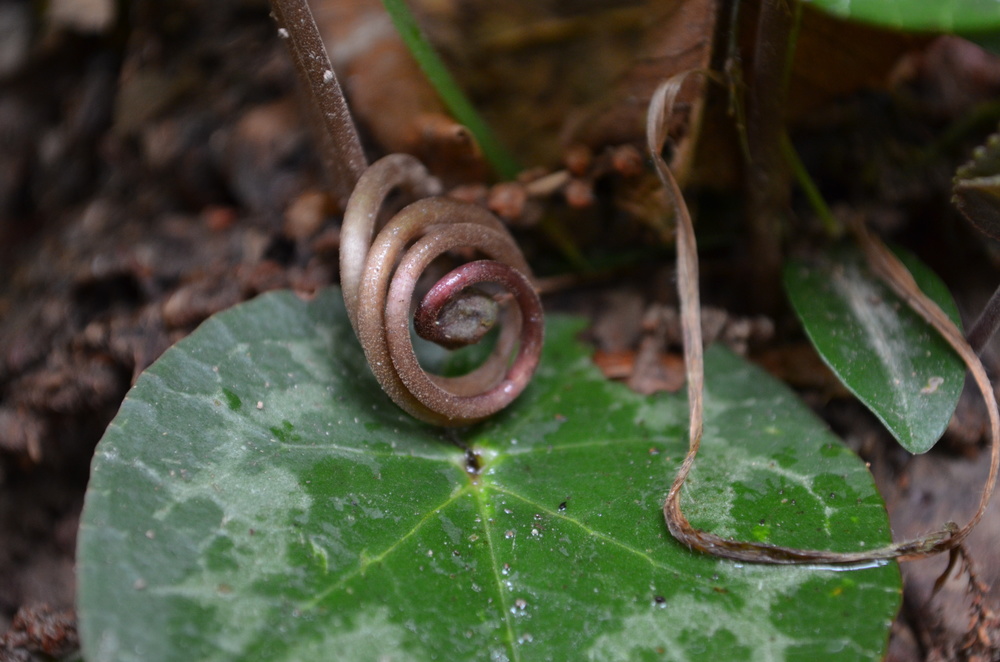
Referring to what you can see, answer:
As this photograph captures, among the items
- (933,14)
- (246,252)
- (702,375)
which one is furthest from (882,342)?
(246,252)

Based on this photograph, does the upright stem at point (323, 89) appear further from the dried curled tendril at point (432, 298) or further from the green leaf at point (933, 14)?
the green leaf at point (933, 14)

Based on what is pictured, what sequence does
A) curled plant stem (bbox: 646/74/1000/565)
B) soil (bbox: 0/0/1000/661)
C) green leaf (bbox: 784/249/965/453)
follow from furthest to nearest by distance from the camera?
soil (bbox: 0/0/1000/661), green leaf (bbox: 784/249/965/453), curled plant stem (bbox: 646/74/1000/565)

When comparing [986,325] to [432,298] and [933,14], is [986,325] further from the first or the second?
[432,298]

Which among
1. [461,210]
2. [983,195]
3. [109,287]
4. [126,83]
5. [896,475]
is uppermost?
[983,195]

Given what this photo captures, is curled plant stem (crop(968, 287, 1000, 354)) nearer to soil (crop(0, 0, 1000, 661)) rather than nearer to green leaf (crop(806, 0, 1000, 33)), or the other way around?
soil (crop(0, 0, 1000, 661))

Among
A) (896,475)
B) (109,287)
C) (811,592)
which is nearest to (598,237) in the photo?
(896,475)

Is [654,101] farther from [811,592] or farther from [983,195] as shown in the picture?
[811,592]

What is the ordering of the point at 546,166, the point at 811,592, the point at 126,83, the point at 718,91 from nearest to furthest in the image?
the point at 811,592, the point at 718,91, the point at 546,166, the point at 126,83

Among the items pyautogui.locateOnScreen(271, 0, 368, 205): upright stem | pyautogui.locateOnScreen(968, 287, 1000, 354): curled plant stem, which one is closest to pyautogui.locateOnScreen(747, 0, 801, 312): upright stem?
pyautogui.locateOnScreen(968, 287, 1000, 354): curled plant stem
